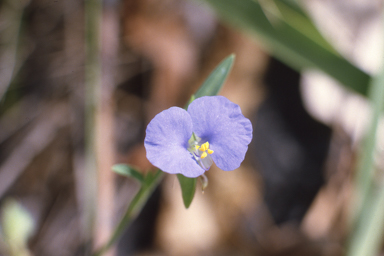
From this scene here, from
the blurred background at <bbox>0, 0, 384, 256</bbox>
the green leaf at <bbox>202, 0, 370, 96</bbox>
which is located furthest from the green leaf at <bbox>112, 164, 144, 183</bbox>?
the green leaf at <bbox>202, 0, 370, 96</bbox>

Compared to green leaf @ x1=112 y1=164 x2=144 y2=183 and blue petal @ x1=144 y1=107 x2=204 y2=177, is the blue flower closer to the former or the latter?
blue petal @ x1=144 y1=107 x2=204 y2=177

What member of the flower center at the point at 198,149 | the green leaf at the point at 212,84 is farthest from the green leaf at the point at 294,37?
the flower center at the point at 198,149

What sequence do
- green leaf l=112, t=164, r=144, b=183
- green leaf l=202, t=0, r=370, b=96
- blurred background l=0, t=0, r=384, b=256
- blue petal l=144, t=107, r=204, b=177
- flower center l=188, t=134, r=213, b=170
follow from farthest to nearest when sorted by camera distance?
blurred background l=0, t=0, r=384, b=256
green leaf l=202, t=0, r=370, b=96
green leaf l=112, t=164, r=144, b=183
flower center l=188, t=134, r=213, b=170
blue petal l=144, t=107, r=204, b=177

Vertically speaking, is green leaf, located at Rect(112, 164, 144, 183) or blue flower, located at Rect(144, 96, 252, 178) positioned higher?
blue flower, located at Rect(144, 96, 252, 178)

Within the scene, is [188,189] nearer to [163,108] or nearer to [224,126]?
[224,126]

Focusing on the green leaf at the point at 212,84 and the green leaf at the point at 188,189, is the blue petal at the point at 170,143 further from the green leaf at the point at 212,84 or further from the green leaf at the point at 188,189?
the green leaf at the point at 212,84

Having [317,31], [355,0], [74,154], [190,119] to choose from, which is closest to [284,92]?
[317,31]

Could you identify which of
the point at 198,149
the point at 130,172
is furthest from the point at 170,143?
the point at 130,172
